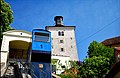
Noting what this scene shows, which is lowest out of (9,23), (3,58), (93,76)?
(93,76)

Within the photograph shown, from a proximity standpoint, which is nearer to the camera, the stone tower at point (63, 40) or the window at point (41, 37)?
the window at point (41, 37)

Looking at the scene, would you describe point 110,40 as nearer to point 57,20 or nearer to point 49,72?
point 57,20

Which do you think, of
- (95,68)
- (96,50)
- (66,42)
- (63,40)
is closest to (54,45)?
(63,40)

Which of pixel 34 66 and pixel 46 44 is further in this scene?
pixel 46 44

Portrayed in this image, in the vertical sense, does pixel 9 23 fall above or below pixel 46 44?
above

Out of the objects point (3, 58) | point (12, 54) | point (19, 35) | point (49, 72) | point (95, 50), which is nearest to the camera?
point (49, 72)

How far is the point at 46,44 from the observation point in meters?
21.4

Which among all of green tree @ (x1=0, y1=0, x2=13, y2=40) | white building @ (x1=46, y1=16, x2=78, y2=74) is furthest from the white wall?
green tree @ (x1=0, y1=0, x2=13, y2=40)

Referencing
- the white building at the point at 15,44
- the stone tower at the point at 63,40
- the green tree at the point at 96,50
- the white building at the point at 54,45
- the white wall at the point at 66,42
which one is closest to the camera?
the white building at the point at 15,44

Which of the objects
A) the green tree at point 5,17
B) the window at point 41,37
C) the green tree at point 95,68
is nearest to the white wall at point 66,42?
the green tree at point 5,17

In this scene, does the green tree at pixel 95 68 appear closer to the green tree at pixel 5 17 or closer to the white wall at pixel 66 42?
the green tree at pixel 5 17

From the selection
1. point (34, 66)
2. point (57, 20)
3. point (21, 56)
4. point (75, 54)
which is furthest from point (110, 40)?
point (34, 66)

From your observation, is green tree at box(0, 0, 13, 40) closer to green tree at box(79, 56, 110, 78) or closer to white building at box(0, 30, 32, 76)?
white building at box(0, 30, 32, 76)

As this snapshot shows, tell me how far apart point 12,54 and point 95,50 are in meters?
12.5
